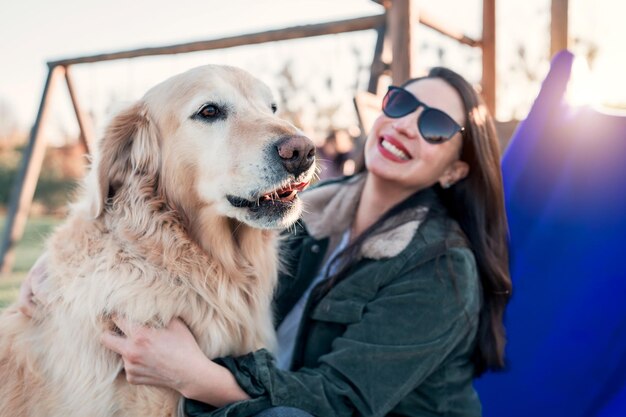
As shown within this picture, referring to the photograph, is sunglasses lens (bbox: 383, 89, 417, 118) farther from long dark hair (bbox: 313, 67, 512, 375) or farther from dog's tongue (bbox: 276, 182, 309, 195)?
dog's tongue (bbox: 276, 182, 309, 195)

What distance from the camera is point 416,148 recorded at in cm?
239

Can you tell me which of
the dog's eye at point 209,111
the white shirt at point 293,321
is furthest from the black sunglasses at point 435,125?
the dog's eye at point 209,111

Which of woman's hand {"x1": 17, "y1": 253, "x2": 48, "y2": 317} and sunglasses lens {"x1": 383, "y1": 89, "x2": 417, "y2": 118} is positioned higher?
sunglasses lens {"x1": 383, "y1": 89, "x2": 417, "y2": 118}

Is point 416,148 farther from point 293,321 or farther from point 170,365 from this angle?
point 170,365

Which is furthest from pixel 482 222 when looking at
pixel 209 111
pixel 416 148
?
pixel 209 111

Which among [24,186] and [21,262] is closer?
[24,186]

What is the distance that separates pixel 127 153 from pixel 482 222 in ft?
4.42

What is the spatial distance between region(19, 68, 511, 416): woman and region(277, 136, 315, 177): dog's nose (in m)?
0.46

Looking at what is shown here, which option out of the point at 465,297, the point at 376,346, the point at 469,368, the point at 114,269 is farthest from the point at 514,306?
the point at 114,269

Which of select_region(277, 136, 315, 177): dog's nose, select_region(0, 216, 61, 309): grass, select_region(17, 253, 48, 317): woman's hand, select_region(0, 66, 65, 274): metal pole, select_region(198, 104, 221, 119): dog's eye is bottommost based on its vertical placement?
select_region(0, 216, 61, 309): grass

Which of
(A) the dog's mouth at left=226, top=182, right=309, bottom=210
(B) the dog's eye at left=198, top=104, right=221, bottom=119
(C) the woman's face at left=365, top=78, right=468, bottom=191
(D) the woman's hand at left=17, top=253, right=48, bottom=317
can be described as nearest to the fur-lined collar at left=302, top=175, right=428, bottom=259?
(C) the woman's face at left=365, top=78, right=468, bottom=191

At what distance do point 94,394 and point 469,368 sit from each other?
1310mm

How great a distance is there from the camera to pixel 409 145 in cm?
240

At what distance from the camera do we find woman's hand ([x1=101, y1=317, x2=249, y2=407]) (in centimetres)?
186
